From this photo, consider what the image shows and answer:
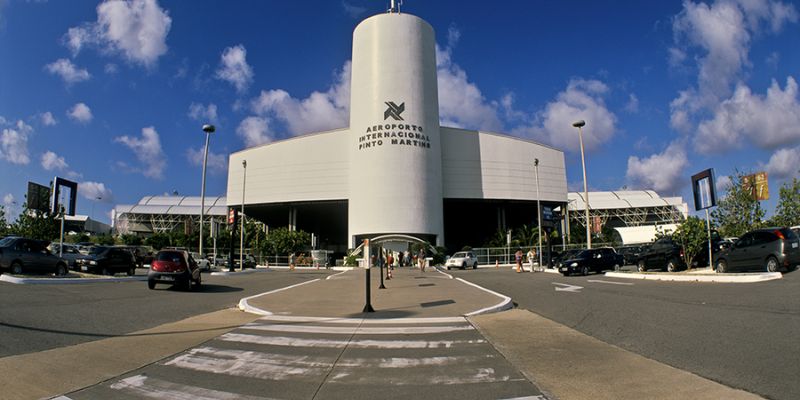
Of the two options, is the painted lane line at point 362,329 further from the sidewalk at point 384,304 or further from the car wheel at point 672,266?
the car wheel at point 672,266

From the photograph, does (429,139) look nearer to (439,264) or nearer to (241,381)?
(439,264)

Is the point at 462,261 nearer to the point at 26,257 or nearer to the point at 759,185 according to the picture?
the point at 759,185

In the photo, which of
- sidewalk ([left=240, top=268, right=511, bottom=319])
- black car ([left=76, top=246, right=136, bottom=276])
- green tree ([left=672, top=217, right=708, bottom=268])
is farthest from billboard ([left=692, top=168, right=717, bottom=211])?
black car ([left=76, top=246, right=136, bottom=276])

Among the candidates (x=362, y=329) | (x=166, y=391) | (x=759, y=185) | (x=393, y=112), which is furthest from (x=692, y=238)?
(x=393, y=112)

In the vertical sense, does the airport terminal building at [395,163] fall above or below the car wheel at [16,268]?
above

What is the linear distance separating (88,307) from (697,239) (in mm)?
24990

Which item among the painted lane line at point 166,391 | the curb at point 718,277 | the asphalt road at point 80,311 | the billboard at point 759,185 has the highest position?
the billboard at point 759,185

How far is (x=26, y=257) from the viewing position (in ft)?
64.2

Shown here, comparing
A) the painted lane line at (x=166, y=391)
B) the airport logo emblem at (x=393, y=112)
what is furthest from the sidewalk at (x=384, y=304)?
the airport logo emblem at (x=393, y=112)

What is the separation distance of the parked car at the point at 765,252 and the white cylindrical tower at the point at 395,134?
4177 cm

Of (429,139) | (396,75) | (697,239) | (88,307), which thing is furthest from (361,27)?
(88,307)

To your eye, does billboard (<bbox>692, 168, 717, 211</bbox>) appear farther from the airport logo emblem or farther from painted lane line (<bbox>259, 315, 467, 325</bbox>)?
the airport logo emblem

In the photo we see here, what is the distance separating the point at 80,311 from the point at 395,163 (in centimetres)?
4918

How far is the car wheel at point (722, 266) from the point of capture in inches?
766
